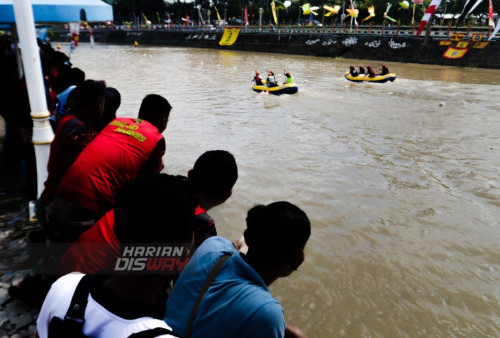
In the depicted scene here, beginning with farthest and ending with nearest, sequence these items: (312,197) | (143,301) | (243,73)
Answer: (243,73) < (312,197) < (143,301)

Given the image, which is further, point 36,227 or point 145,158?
point 36,227

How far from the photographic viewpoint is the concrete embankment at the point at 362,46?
26781mm

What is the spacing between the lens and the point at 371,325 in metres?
3.32

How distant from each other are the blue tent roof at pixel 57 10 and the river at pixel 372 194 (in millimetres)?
3119

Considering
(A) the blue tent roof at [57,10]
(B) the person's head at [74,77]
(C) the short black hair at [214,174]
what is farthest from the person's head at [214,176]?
(B) the person's head at [74,77]

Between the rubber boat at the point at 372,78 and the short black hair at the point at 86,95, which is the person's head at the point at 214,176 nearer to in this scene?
the short black hair at the point at 86,95

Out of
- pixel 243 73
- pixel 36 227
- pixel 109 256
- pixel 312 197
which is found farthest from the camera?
pixel 243 73

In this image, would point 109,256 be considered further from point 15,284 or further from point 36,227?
point 36,227

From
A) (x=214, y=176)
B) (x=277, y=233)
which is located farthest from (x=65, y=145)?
(x=277, y=233)

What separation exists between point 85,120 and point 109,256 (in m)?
1.44

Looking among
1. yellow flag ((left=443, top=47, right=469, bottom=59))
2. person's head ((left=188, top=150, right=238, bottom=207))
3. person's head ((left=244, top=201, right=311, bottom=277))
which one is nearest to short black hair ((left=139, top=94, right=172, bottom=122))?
person's head ((left=188, top=150, right=238, bottom=207))

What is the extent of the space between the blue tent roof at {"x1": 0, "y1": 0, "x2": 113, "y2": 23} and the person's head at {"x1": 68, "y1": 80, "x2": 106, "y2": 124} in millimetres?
1555

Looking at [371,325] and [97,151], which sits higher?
[97,151]

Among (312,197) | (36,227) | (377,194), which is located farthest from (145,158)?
(377,194)
